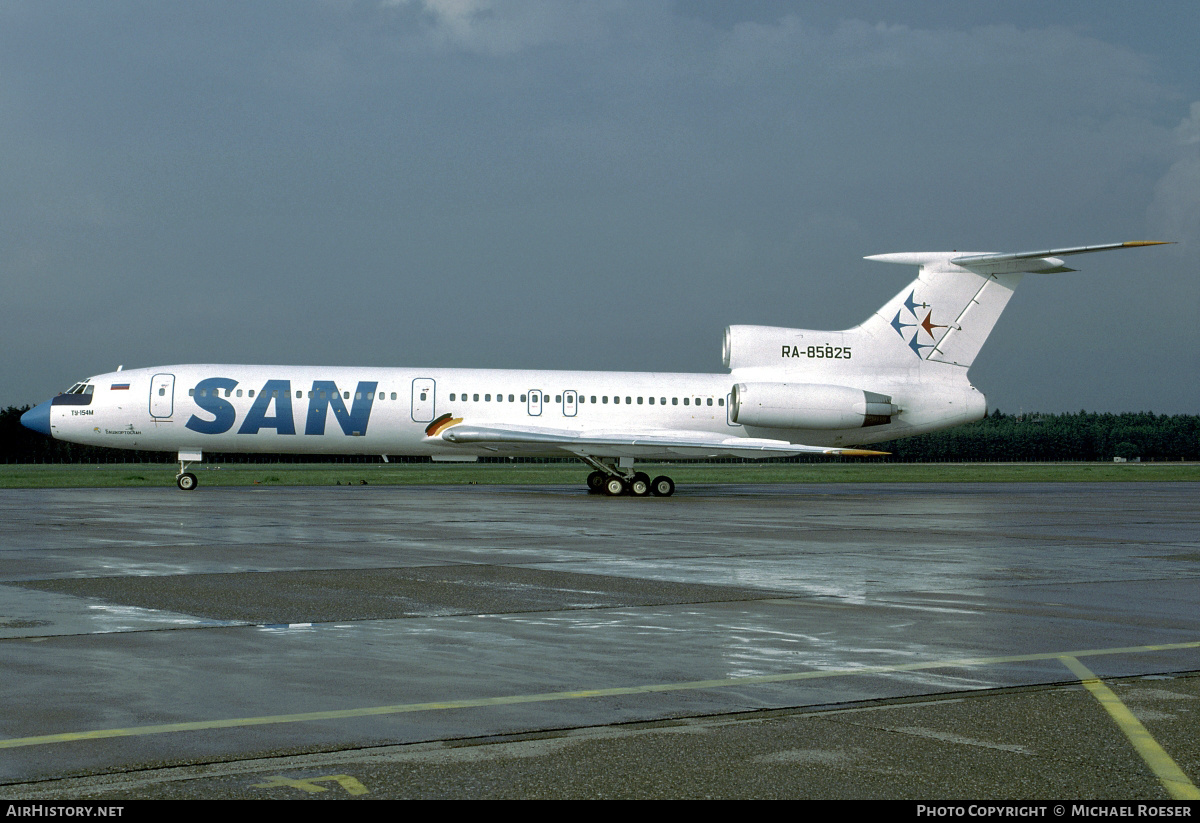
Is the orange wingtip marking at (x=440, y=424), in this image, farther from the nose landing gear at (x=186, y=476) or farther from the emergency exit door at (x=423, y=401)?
the nose landing gear at (x=186, y=476)

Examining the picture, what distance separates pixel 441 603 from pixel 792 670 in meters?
4.47

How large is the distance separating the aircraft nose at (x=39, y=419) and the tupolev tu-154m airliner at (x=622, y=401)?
0.05m

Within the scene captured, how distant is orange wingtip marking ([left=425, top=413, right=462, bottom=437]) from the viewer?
114 feet

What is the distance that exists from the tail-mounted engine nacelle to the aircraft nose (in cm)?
2004

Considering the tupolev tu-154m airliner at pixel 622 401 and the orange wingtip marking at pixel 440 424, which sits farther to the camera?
the orange wingtip marking at pixel 440 424

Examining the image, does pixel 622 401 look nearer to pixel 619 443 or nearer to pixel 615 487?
pixel 619 443

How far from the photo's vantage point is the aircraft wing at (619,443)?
33438 mm

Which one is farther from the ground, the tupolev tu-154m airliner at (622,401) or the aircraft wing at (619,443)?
the tupolev tu-154m airliner at (622,401)

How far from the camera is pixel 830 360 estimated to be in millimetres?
36594

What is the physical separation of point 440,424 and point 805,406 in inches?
419

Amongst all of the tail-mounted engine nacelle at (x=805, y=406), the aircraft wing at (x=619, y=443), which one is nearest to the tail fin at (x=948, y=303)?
the tail-mounted engine nacelle at (x=805, y=406)

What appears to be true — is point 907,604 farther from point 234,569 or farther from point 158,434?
point 158,434

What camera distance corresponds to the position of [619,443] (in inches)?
1324

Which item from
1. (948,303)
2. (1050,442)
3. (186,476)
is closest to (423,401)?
(186,476)
